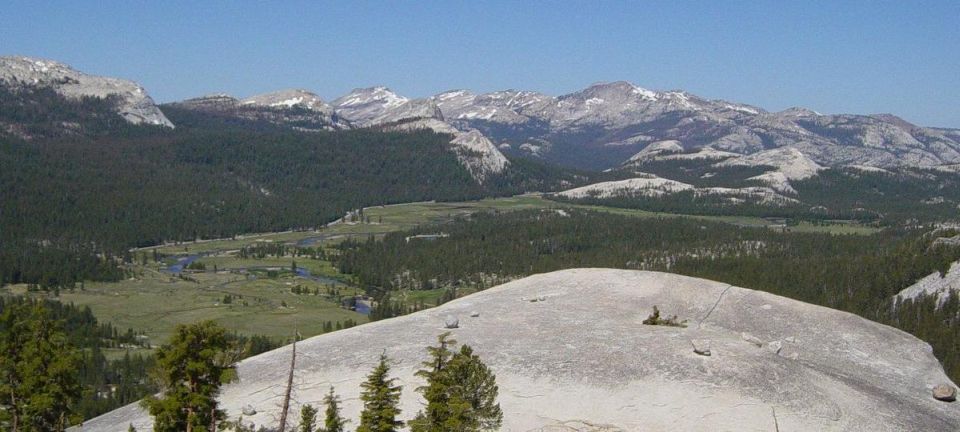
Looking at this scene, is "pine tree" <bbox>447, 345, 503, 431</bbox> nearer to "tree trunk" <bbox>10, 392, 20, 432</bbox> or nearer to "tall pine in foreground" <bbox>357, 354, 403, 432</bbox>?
"tall pine in foreground" <bbox>357, 354, 403, 432</bbox>

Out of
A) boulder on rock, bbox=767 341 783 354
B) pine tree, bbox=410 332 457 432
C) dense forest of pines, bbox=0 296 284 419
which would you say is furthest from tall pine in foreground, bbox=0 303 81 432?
boulder on rock, bbox=767 341 783 354

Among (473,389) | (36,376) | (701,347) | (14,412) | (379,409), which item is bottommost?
(14,412)

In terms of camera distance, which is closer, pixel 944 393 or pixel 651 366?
pixel 651 366

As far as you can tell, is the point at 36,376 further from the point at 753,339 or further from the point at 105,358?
the point at 105,358

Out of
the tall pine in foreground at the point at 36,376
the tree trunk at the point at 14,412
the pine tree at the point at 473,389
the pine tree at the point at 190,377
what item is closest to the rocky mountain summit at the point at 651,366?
the pine tree at the point at 473,389

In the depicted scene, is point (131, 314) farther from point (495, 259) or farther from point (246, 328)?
point (495, 259)

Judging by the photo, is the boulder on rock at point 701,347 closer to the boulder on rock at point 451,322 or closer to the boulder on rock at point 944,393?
the boulder on rock at point 944,393

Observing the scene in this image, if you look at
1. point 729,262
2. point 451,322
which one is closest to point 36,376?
point 451,322
